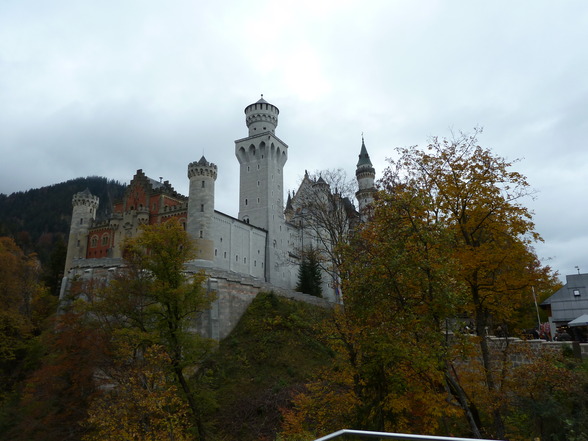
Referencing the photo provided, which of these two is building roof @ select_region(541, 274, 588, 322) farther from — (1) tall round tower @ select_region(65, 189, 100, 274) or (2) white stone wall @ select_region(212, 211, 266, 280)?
(1) tall round tower @ select_region(65, 189, 100, 274)

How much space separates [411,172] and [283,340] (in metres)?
19.3

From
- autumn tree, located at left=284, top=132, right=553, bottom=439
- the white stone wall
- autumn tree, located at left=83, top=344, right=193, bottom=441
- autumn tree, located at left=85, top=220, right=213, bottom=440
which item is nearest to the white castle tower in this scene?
the white stone wall

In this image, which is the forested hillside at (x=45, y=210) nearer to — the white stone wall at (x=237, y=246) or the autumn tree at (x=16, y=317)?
the autumn tree at (x=16, y=317)

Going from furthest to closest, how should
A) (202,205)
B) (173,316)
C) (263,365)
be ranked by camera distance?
1. (202,205)
2. (263,365)
3. (173,316)

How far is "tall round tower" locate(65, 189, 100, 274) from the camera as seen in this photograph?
50.0 meters

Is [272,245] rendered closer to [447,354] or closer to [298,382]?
[298,382]

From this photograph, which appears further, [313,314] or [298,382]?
[313,314]

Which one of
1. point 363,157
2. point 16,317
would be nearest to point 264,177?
point 363,157

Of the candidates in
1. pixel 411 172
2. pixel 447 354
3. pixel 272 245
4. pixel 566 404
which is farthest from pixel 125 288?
pixel 272 245

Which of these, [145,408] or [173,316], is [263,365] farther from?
[145,408]

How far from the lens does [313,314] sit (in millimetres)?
35812

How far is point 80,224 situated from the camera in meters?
51.7

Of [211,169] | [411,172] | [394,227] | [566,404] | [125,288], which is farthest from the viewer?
[211,169]

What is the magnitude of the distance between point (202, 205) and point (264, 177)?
13026mm
